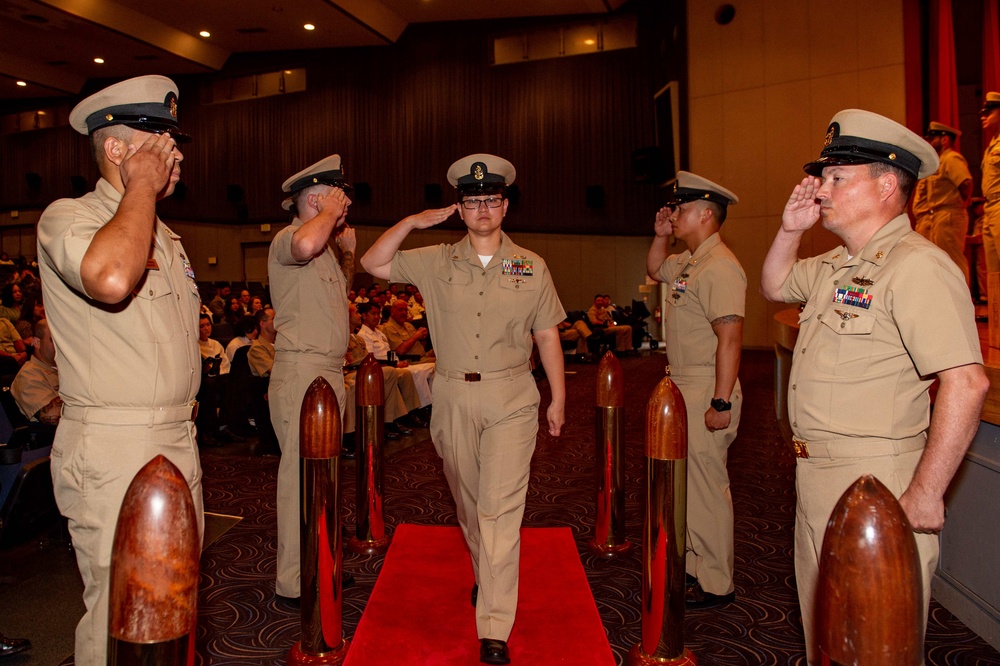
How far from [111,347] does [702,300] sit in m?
2.34

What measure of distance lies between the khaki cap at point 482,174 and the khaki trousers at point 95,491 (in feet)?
5.21

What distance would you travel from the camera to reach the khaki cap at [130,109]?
6.23ft

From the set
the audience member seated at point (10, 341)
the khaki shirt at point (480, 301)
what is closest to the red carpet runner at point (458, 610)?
the khaki shirt at point (480, 301)

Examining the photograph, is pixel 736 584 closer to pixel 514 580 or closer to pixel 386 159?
pixel 514 580

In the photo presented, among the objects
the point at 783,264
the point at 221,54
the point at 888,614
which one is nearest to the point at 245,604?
the point at 783,264

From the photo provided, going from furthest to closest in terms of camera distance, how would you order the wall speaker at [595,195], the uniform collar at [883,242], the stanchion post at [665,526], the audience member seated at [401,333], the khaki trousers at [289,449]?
the wall speaker at [595,195] < the audience member seated at [401,333] < the khaki trousers at [289,449] < the stanchion post at [665,526] < the uniform collar at [883,242]

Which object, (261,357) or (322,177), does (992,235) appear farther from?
(261,357)

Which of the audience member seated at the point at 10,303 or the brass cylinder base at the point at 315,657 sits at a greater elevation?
the audience member seated at the point at 10,303

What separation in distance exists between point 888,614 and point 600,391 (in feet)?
9.93

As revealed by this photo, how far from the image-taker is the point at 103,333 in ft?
5.88

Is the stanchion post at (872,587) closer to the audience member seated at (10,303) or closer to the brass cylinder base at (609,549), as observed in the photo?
the brass cylinder base at (609,549)

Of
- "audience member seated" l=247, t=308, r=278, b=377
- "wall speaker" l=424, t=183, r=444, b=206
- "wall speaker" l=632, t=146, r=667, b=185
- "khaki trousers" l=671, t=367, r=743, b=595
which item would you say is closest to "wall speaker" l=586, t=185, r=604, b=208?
"wall speaker" l=632, t=146, r=667, b=185

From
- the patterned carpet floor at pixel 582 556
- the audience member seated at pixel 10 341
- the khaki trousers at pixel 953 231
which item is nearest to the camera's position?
the patterned carpet floor at pixel 582 556

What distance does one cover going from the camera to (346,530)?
409 cm
